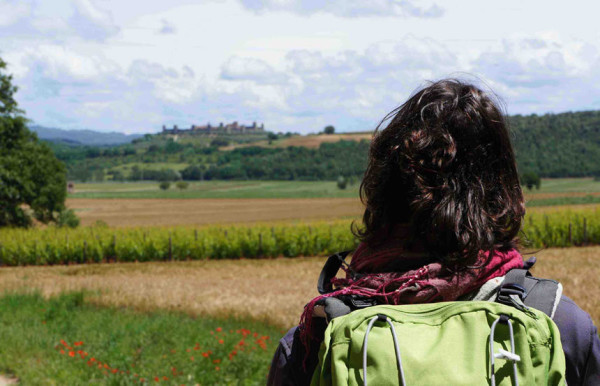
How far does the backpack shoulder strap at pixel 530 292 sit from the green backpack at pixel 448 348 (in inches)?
2.2

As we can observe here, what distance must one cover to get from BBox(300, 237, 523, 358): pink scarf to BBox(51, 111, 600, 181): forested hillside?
315 ft

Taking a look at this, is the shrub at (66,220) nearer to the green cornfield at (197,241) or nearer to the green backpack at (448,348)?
the green cornfield at (197,241)

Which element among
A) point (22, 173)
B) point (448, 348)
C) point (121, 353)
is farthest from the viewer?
point (22, 173)

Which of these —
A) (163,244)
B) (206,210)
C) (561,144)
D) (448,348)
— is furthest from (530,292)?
(561,144)

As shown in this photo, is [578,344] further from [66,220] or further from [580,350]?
[66,220]

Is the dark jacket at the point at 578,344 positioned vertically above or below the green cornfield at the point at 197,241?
above

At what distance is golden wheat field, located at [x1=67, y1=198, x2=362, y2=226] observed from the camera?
59.7 meters

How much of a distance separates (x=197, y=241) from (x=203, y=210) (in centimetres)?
3683

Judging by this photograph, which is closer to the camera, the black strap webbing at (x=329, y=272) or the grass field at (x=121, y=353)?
the black strap webbing at (x=329, y=272)

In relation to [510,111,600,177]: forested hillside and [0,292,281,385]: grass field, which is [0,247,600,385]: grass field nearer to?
[0,292,281,385]: grass field

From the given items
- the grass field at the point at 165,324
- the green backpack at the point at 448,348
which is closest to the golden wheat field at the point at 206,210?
the grass field at the point at 165,324

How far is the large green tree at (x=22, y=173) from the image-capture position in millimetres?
38688

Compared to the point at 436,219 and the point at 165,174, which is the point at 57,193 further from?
the point at 165,174

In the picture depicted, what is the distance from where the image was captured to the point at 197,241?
1356 inches
